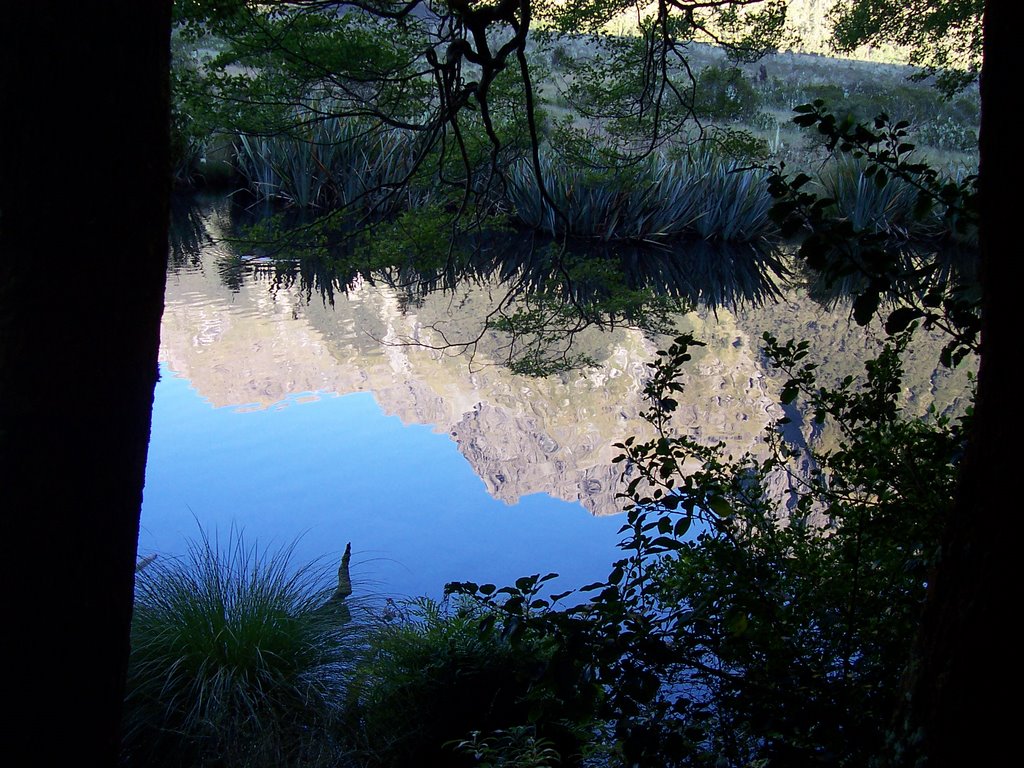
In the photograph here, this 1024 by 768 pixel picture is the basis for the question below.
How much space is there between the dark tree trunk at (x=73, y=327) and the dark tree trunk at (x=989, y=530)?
44.4 inches

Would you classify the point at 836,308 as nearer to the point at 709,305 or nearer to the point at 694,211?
the point at 709,305

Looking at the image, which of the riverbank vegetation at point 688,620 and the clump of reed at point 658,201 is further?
the clump of reed at point 658,201

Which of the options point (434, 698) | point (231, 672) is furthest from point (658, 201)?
point (231, 672)

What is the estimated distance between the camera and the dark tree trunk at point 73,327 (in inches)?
49.6

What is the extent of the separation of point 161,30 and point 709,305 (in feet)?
28.4

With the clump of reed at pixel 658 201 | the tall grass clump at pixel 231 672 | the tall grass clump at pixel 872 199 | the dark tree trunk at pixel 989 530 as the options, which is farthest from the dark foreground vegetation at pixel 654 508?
the tall grass clump at pixel 872 199

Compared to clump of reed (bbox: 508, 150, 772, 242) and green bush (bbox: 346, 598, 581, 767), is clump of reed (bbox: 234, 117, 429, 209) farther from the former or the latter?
green bush (bbox: 346, 598, 581, 767)

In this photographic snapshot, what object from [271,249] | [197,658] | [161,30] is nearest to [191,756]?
[197,658]

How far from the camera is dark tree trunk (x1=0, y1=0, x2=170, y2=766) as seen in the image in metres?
1.26

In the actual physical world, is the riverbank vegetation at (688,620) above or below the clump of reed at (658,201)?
below

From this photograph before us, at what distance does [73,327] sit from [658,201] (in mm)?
11318

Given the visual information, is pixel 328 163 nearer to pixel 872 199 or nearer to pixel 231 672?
pixel 872 199

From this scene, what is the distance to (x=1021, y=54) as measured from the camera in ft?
3.19

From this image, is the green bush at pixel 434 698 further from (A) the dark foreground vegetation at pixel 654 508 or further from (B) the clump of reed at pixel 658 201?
(B) the clump of reed at pixel 658 201
